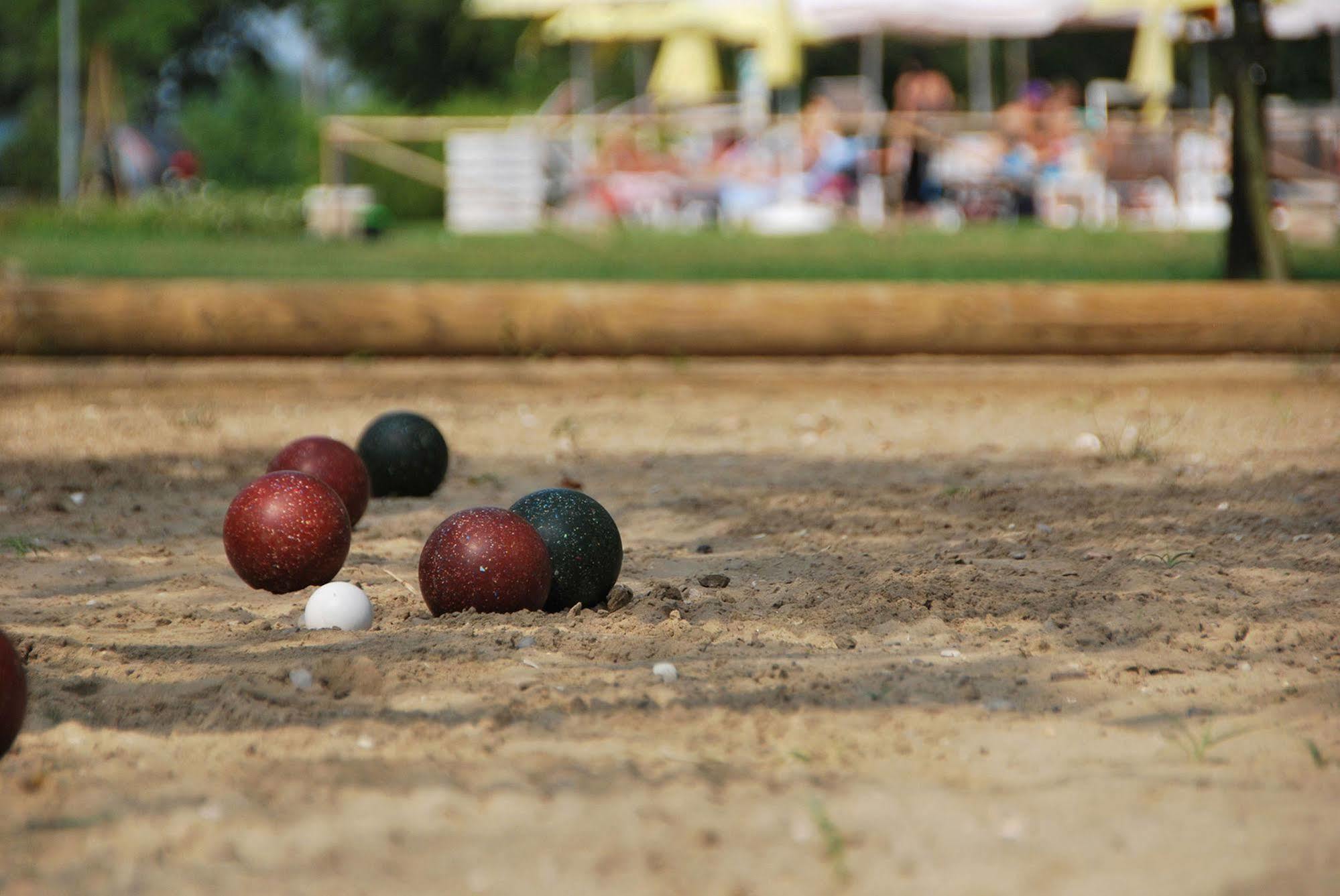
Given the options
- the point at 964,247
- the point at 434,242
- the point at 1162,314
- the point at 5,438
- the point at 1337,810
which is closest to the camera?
the point at 1337,810

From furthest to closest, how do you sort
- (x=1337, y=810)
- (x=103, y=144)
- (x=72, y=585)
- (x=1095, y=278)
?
1. (x=103, y=144)
2. (x=1095, y=278)
3. (x=72, y=585)
4. (x=1337, y=810)

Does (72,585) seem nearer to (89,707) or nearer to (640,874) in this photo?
(89,707)

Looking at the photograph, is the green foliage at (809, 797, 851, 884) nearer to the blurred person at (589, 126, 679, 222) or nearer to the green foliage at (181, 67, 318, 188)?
the blurred person at (589, 126, 679, 222)

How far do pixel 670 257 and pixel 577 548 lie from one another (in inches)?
407

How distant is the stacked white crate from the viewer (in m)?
22.2

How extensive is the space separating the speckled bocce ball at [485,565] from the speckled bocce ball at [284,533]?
47cm

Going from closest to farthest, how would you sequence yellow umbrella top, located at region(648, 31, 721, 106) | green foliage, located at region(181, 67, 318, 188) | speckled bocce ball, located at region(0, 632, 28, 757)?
speckled bocce ball, located at region(0, 632, 28, 757) < yellow umbrella top, located at region(648, 31, 721, 106) < green foliage, located at region(181, 67, 318, 188)

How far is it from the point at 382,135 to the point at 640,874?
71.1ft

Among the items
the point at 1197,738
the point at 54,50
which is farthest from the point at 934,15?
the point at 54,50

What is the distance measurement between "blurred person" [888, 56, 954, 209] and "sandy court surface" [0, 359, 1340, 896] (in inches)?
575

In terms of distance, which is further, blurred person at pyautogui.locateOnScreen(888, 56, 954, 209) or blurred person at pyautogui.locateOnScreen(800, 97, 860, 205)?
blurred person at pyautogui.locateOnScreen(800, 97, 860, 205)

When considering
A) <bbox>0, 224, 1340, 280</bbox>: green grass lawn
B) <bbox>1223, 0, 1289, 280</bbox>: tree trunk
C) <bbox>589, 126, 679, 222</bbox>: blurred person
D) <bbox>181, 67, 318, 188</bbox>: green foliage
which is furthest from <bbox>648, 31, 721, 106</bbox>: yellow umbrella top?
<bbox>181, 67, 318, 188</bbox>: green foliage

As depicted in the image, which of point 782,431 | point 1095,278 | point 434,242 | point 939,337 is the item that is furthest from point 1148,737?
point 434,242

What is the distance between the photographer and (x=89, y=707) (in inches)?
127
